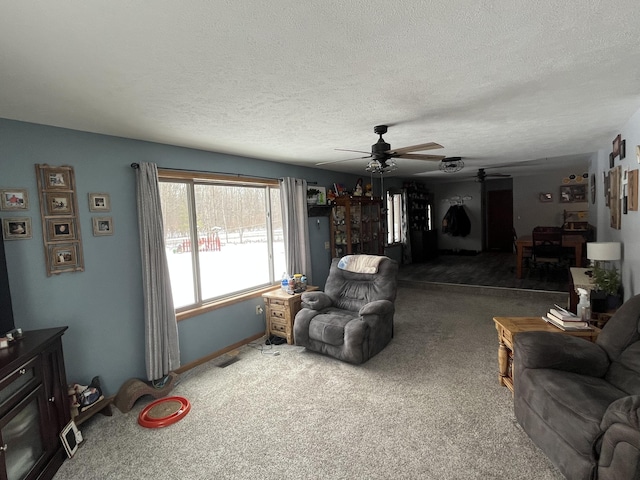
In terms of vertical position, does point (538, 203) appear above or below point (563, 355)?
above

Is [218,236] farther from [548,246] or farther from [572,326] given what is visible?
[548,246]

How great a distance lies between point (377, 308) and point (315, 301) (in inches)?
29.4

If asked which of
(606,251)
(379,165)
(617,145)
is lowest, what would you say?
(606,251)

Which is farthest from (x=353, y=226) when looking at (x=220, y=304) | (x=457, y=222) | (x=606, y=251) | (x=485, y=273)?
(x=457, y=222)

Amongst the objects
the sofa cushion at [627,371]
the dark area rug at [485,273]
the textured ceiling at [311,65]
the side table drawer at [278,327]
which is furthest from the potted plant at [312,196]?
the sofa cushion at [627,371]

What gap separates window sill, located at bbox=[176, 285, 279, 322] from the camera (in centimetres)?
341

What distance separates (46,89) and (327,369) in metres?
3.06

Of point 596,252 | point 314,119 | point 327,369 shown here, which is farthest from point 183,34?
point 596,252

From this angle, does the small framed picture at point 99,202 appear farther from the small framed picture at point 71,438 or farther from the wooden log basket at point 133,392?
the small framed picture at point 71,438

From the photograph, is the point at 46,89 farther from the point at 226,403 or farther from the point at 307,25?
the point at 226,403

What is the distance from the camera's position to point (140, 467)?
208 cm

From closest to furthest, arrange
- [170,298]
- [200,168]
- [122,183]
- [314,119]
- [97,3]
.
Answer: [97,3]
[314,119]
[122,183]
[170,298]
[200,168]

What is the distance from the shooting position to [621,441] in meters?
1.44

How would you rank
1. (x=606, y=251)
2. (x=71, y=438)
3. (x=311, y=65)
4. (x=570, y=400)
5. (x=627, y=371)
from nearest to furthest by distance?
(x=311, y=65) → (x=570, y=400) → (x=627, y=371) → (x=71, y=438) → (x=606, y=251)
